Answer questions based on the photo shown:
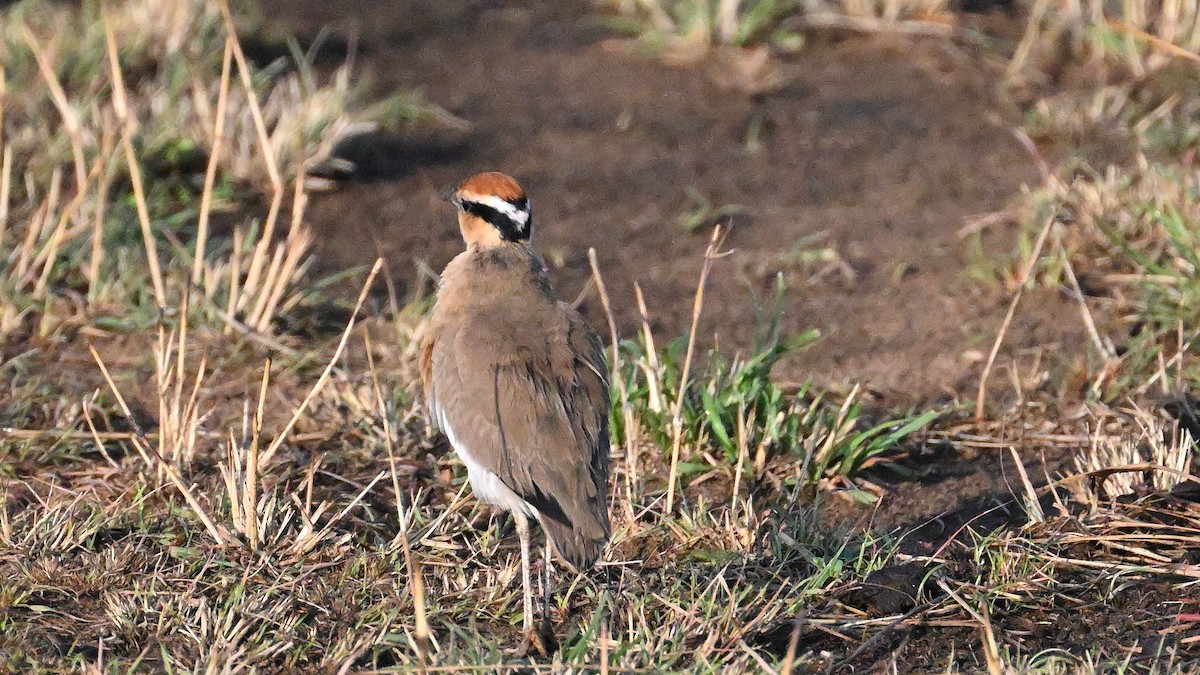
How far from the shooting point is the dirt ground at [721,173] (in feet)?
20.6

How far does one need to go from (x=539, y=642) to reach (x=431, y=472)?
1.22 metres

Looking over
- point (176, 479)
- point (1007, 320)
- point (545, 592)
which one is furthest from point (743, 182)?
point (176, 479)

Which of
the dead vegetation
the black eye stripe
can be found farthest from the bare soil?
the black eye stripe

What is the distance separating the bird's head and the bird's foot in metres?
1.34

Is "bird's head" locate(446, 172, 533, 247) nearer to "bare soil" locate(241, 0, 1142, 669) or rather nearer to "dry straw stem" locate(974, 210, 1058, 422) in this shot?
"bare soil" locate(241, 0, 1142, 669)

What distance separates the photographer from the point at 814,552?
4582 mm

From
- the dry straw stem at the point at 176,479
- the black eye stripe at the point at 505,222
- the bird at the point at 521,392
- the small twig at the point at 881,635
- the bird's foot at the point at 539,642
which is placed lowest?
the small twig at the point at 881,635

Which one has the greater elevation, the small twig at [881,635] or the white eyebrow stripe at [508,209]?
the white eyebrow stripe at [508,209]

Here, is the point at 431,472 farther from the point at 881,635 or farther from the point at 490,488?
the point at 881,635

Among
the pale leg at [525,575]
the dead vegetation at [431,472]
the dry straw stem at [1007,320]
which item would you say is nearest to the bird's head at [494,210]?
the dead vegetation at [431,472]

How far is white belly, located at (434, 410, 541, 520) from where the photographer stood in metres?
4.19

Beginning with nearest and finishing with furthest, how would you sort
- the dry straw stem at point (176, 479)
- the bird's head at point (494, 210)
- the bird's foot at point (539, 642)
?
the bird's foot at point (539, 642), the dry straw stem at point (176, 479), the bird's head at point (494, 210)

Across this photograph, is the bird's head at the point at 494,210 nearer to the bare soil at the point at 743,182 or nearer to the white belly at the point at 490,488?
the white belly at the point at 490,488

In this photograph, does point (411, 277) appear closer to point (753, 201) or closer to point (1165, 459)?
point (753, 201)
